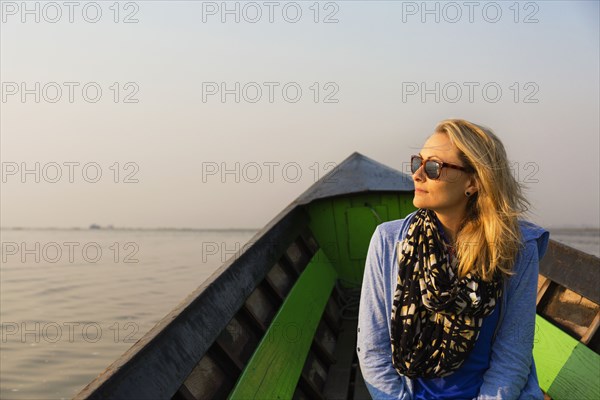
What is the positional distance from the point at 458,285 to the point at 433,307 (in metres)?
0.10

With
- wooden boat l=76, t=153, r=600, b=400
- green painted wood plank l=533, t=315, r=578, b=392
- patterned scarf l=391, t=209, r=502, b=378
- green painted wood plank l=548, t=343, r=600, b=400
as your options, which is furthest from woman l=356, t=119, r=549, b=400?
green painted wood plank l=533, t=315, r=578, b=392

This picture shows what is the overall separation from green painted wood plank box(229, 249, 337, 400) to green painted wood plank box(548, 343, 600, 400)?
1454 millimetres

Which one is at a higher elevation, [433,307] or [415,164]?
[415,164]

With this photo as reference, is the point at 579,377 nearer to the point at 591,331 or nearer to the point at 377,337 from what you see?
the point at 591,331

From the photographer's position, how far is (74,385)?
22.4 ft

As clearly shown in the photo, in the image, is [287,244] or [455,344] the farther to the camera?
[287,244]

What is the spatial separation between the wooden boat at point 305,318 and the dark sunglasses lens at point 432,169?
1096mm

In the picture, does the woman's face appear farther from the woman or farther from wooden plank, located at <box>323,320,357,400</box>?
wooden plank, located at <box>323,320,357,400</box>

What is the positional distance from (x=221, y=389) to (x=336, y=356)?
1896mm

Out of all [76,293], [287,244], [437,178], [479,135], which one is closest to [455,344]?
[437,178]

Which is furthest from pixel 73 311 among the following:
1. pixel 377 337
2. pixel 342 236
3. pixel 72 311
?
pixel 377 337

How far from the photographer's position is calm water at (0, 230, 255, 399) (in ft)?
23.3

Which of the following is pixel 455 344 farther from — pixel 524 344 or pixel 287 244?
pixel 287 244

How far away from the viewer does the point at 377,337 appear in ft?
6.49
